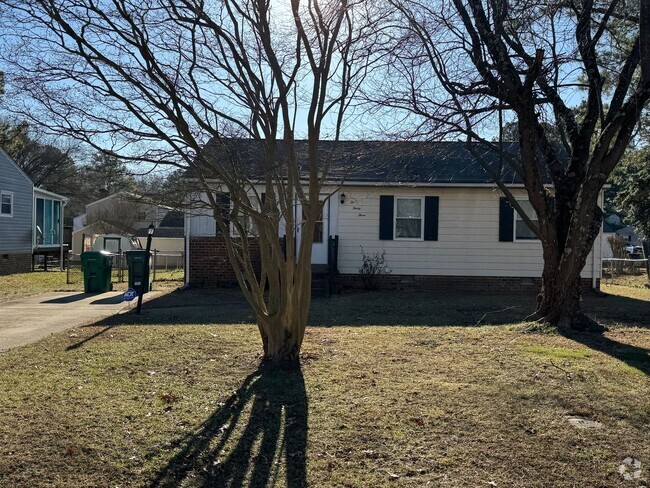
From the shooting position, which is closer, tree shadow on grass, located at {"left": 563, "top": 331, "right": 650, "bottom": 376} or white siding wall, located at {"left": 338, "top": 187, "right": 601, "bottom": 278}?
tree shadow on grass, located at {"left": 563, "top": 331, "right": 650, "bottom": 376}

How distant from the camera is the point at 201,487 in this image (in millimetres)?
3508

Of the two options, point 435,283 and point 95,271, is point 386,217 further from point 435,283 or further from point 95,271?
point 95,271

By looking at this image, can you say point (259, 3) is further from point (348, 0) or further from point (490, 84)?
point (490, 84)

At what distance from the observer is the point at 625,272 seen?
25.6m

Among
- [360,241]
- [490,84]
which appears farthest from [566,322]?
[360,241]

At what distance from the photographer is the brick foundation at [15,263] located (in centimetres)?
2286

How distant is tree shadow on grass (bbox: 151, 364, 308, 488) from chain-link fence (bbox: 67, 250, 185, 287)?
1118 centimetres

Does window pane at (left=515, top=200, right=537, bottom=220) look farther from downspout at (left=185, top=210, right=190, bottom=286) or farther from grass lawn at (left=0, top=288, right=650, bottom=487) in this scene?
downspout at (left=185, top=210, right=190, bottom=286)

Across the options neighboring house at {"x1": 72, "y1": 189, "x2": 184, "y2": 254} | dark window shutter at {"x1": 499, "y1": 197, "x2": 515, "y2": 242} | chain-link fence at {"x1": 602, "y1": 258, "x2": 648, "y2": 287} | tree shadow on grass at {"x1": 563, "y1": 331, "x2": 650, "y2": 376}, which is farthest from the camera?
neighboring house at {"x1": 72, "y1": 189, "x2": 184, "y2": 254}

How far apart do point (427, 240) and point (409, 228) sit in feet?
1.85

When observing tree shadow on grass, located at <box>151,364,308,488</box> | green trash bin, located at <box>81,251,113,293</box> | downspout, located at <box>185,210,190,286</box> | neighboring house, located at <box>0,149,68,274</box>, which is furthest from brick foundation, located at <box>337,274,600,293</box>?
neighboring house, located at <box>0,149,68,274</box>

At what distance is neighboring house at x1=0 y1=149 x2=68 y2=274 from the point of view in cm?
2322

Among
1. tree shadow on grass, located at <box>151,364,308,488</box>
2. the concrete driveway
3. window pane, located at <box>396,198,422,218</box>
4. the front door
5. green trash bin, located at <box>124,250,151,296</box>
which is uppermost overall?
window pane, located at <box>396,198,422,218</box>

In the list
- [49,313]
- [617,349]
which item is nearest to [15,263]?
[49,313]
